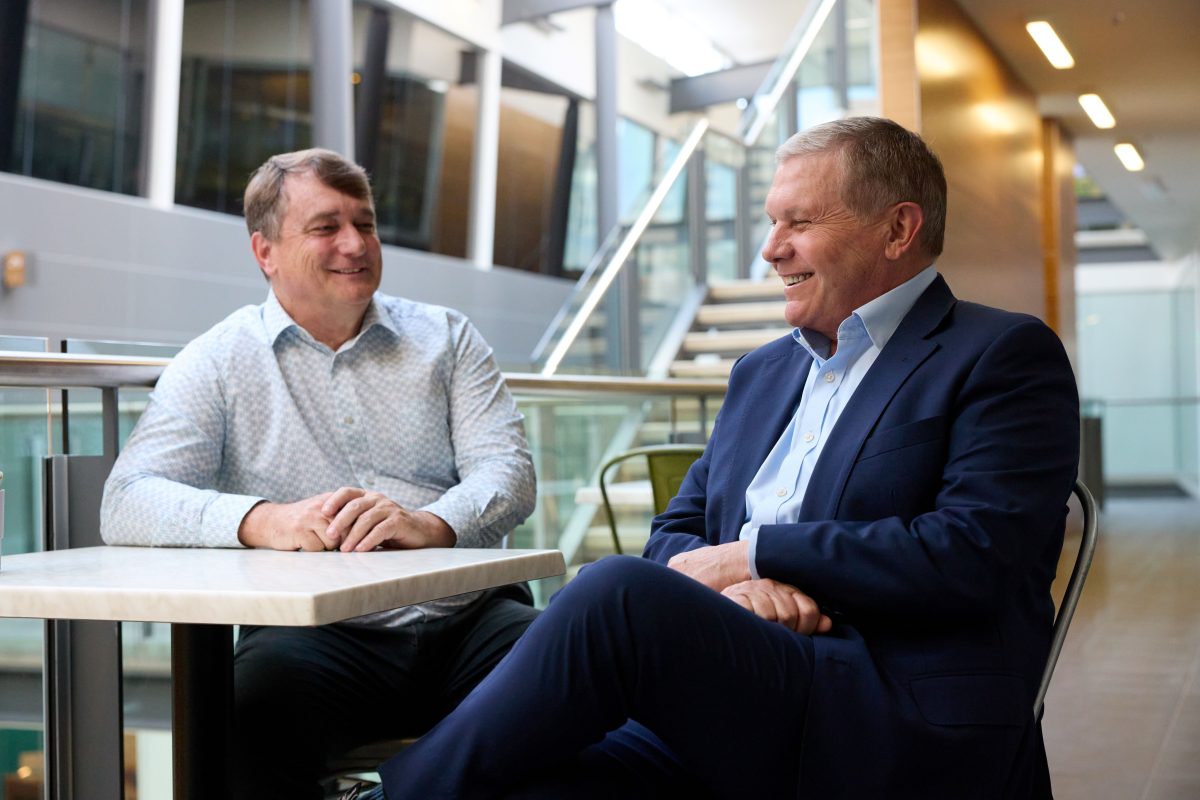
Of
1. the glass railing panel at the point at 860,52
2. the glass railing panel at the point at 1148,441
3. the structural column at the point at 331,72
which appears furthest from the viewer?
the glass railing panel at the point at 1148,441

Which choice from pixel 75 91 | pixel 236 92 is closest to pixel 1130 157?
pixel 236 92

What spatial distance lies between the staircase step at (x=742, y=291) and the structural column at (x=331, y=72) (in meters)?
4.63

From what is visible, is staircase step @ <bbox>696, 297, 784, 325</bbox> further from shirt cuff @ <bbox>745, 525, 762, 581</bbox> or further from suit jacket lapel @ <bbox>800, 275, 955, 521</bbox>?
shirt cuff @ <bbox>745, 525, 762, 581</bbox>

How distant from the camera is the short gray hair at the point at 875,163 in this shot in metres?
1.91

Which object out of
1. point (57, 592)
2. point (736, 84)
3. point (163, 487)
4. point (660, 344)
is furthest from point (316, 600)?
point (736, 84)

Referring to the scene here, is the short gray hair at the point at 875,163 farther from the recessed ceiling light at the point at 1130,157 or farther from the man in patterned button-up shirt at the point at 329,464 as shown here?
the recessed ceiling light at the point at 1130,157

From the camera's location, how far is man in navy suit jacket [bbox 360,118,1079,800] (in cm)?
152

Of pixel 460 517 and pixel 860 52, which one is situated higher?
pixel 860 52

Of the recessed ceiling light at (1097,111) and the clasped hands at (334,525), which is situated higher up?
the recessed ceiling light at (1097,111)

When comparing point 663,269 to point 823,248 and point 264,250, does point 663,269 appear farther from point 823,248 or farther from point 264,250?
point 823,248

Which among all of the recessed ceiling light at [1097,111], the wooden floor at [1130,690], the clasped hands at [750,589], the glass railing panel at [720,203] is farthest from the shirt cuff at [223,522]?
the recessed ceiling light at [1097,111]

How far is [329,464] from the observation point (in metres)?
2.31

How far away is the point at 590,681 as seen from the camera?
1507mm

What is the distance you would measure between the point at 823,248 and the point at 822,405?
0.74 feet
